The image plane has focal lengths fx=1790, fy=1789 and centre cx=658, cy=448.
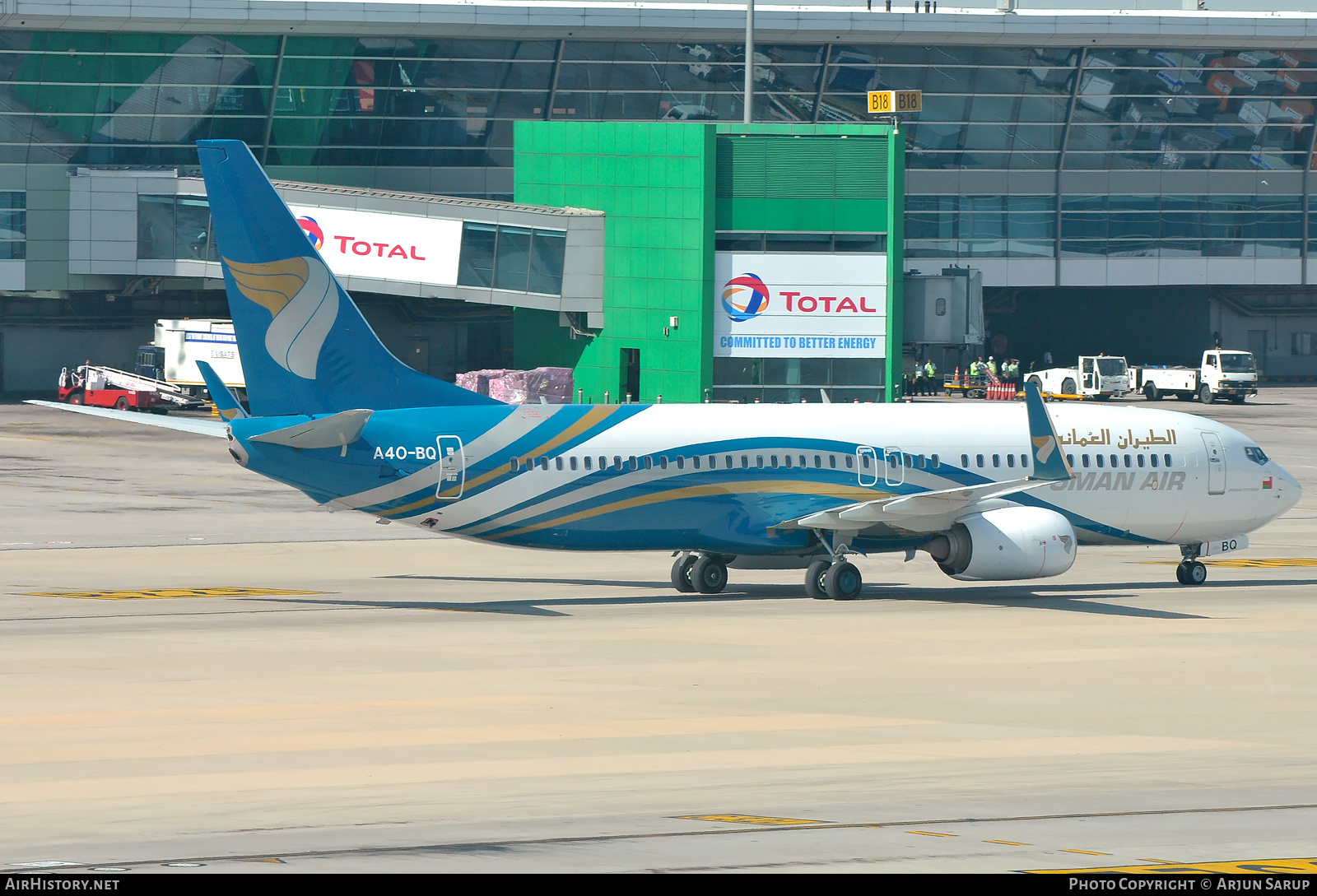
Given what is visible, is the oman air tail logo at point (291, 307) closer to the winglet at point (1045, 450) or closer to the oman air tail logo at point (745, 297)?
the winglet at point (1045, 450)

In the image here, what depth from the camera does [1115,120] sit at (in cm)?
12312

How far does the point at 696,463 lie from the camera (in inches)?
1507

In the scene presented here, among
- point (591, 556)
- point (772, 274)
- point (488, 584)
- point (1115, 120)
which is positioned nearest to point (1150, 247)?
point (1115, 120)

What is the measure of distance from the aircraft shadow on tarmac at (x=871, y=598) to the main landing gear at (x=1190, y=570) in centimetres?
32

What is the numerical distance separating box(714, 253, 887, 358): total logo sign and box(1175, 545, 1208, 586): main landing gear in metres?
36.3

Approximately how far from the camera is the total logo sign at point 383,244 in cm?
9181

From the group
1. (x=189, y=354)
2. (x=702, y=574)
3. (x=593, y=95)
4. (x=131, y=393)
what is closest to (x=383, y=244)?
(x=189, y=354)

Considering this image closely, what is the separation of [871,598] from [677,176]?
43.0 meters

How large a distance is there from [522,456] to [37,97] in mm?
73834

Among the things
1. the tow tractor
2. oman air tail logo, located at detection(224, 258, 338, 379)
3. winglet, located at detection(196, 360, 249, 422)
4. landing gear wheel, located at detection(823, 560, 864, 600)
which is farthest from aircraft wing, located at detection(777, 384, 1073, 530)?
the tow tractor

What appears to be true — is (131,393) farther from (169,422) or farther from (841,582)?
(841,582)

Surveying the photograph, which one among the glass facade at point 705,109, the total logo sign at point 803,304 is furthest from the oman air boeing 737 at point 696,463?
the glass facade at point 705,109

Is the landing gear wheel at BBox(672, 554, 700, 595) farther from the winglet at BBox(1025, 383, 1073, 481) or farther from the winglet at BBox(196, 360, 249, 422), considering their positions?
the winglet at BBox(196, 360, 249, 422)
